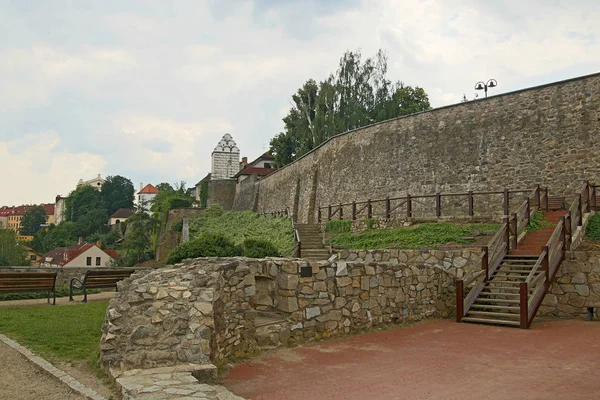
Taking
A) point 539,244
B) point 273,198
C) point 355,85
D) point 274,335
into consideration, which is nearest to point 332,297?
point 274,335

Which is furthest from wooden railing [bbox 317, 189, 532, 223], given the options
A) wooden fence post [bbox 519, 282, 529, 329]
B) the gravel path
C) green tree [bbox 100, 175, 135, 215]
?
green tree [bbox 100, 175, 135, 215]

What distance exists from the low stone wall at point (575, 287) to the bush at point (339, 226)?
9.17 metres

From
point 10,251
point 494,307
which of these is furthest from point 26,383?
point 10,251

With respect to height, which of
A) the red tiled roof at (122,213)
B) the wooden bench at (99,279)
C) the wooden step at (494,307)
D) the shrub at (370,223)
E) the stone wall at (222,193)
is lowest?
the wooden step at (494,307)

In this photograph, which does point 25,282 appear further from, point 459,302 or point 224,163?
point 224,163

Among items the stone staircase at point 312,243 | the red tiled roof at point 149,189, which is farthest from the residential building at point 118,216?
the stone staircase at point 312,243

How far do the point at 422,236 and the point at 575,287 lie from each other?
4886mm

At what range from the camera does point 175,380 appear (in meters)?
5.08

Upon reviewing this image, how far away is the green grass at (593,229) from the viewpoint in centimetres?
1204

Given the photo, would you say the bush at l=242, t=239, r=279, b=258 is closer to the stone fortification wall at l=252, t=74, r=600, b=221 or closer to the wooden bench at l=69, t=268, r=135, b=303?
the wooden bench at l=69, t=268, r=135, b=303

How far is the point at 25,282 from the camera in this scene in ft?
37.3

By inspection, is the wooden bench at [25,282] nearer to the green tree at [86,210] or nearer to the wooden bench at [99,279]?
the wooden bench at [99,279]

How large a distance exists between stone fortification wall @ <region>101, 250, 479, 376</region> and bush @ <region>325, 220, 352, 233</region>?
8696mm

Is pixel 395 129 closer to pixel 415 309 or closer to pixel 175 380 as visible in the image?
pixel 415 309
